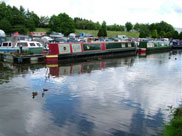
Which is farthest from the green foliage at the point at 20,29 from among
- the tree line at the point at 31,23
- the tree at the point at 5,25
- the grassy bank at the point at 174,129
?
the grassy bank at the point at 174,129

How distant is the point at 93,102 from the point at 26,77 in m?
7.73

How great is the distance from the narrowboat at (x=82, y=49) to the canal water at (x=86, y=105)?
9731mm

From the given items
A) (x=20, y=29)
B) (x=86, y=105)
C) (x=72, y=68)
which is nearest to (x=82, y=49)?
(x=72, y=68)

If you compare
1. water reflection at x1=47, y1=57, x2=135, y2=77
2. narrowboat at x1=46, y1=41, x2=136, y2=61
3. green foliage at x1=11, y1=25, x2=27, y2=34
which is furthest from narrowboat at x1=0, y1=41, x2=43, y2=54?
green foliage at x1=11, y1=25, x2=27, y2=34

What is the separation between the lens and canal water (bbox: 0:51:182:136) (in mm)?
8008

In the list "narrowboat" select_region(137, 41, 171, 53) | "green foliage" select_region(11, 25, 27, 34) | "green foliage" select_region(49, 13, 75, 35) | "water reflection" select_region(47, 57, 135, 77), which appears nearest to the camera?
"water reflection" select_region(47, 57, 135, 77)

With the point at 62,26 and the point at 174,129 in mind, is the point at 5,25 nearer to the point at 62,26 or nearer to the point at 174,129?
the point at 62,26

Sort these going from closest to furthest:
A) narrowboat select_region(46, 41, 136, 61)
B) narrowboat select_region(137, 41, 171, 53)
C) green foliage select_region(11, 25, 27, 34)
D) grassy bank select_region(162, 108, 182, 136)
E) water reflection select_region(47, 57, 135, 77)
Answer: grassy bank select_region(162, 108, 182, 136), water reflection select_region(47, 57, 135, 77), narrowboat select_region(46, 41, 136, 61), narrowboat select_region(137, 41, 171, 53), green foliage select_region(11, 25, 27, 34)

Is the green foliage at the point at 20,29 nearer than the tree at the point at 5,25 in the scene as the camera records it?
No

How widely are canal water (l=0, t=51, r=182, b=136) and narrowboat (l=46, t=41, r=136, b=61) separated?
31.9 feet

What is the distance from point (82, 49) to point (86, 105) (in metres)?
19.5

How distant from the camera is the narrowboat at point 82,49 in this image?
86.0 feet

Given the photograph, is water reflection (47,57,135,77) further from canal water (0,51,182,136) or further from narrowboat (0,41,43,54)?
narrowboat (0,41,43,54)

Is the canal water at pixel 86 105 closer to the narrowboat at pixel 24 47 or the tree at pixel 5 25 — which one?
the narrowboat at pixel 24 47
